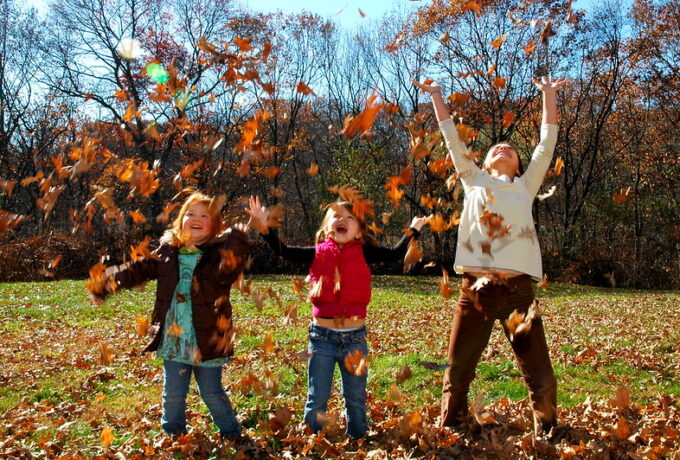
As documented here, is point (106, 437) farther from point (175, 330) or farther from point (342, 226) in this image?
point (342, 226)

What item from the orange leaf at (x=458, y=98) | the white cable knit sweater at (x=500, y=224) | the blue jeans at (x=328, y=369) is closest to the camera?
the white cable knit sweater at (x=500, y=224)

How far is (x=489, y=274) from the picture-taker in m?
3.53

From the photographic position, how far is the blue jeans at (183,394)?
3.62 meters

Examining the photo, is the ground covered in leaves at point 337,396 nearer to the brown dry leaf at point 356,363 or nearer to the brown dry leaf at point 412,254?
the brown dry leaf at point 356,363

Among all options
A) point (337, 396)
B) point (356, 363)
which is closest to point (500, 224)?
point (356, 363)

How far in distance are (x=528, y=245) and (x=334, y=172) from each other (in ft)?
67.1

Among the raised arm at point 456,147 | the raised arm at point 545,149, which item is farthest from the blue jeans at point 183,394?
the raised arm at point 545,149

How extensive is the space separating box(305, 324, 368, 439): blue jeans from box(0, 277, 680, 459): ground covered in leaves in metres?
0.14

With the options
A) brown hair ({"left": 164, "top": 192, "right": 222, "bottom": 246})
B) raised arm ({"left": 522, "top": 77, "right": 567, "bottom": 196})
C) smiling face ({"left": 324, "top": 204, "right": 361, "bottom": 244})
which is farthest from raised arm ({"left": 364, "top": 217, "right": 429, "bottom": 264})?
brown hair ({"left": 164, "top": 192, "right": 222, "bottom": 246})

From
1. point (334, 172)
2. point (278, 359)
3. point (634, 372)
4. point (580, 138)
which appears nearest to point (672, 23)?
point (580, 138)

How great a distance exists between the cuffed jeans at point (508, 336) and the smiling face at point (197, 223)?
1698 millimetres

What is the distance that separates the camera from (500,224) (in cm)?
352

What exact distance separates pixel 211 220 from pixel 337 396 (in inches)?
73.9

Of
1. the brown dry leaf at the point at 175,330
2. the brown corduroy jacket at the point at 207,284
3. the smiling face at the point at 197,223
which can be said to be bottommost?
the brown dry leaf at the point at 175,330
